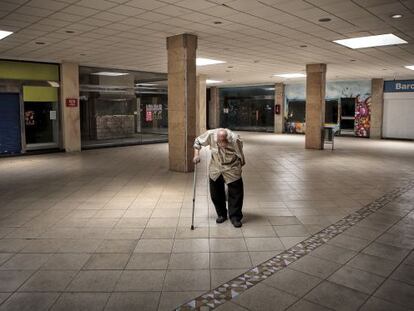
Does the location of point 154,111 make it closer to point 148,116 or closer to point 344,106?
point 148,116

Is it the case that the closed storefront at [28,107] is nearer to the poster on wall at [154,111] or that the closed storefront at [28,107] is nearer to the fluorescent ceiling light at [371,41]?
the poster on wall at [154,111]

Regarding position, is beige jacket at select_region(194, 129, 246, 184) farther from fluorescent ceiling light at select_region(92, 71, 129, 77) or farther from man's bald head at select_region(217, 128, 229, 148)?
fluorescent ceiling light at select_region(92, 71, 129, 77)

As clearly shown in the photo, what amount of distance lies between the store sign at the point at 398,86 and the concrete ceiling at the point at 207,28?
6943 mm

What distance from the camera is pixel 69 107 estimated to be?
13367 millimetres

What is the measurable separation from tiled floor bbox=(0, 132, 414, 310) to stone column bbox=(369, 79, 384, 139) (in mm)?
11444

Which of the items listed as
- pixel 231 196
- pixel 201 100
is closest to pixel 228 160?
pixel 231 196

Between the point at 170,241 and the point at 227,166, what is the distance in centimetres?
127

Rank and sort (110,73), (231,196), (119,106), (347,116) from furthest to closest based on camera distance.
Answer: (347,116), (119,106), (110,73), (231,196)

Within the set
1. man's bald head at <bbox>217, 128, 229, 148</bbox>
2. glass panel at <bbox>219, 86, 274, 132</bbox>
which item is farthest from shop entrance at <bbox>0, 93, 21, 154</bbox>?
glass panel at <bbox>219, 86, 274, 132</bbox>

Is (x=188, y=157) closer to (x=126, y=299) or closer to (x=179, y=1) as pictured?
(x=179, y=1)

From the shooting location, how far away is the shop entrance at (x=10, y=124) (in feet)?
39.5

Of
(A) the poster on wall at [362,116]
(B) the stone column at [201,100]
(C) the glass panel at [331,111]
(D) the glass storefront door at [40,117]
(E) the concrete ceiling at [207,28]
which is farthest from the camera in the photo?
(C) the glass panel at [331,111]

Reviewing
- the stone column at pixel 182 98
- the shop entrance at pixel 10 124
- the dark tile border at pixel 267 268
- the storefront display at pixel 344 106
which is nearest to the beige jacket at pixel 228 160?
the dark tile border at pixel 267 268

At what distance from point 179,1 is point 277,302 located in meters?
4.93
